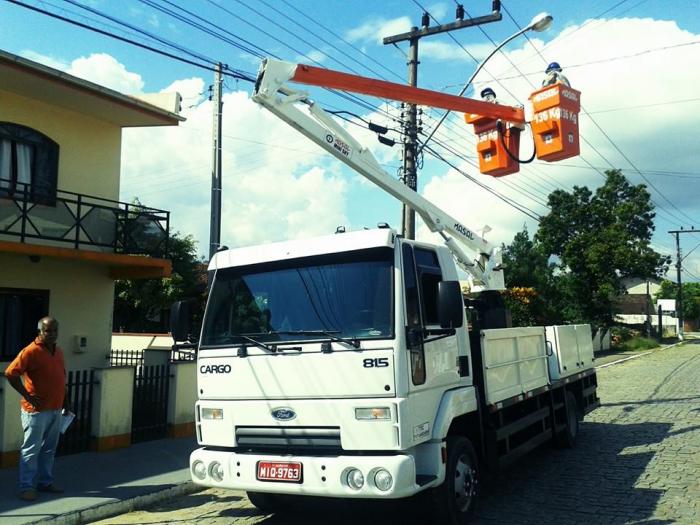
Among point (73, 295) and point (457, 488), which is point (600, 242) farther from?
point (457, 488)

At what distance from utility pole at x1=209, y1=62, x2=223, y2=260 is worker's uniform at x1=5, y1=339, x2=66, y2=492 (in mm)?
6767

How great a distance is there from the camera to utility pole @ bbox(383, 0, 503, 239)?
14414 mm

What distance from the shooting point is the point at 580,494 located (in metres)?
6.95

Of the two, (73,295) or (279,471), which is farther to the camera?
(73,295)

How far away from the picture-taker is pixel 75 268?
13.1 metres

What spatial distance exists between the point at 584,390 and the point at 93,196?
32.3 feet

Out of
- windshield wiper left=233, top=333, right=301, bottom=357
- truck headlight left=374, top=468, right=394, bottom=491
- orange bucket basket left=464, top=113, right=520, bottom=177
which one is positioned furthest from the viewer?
orange bucket basket left=464, top=113, right=520, bottom=177

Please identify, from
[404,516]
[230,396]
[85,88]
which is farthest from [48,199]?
[404,516]

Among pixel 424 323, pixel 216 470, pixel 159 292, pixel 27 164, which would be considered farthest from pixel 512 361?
pixel 159 292

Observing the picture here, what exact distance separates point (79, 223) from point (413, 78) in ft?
25.9

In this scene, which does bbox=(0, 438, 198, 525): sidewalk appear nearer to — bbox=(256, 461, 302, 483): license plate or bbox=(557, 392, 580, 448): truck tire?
bbox=(256, 461, 302, 483): license plate

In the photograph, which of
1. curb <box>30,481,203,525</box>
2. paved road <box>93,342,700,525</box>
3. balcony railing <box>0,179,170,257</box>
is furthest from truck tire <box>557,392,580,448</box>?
balcony railing <box>0,179,170,257</box>

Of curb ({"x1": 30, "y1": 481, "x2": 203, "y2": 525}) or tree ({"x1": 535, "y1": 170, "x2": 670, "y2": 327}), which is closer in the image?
curb ({"x1": 30, "y1": 481, "x2": 203, "y2": 525})

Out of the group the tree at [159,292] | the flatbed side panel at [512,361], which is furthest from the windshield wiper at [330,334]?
the tree at [159,292]
